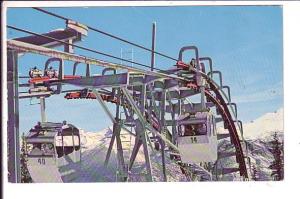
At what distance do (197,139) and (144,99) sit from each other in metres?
0.45

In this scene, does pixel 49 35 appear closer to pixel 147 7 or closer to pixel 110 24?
pixel 110 24

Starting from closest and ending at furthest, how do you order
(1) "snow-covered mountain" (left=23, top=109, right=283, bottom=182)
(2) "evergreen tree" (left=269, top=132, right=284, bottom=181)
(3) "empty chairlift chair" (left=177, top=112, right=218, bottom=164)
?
(2) "evergreen tree" (left=269, top=132, right=284, bottom=181) < (1) "snow-covered mountain" (left=23, top=109, right=283, bottom=182) < (3) "empty chairlift chair" (left=177, top=112, right=218, bottom=164)

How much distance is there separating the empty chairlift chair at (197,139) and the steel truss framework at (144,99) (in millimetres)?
44

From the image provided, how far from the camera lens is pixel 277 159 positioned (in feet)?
13.0

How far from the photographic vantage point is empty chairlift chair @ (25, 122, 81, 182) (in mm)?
4117

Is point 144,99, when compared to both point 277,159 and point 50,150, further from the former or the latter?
point 277,159

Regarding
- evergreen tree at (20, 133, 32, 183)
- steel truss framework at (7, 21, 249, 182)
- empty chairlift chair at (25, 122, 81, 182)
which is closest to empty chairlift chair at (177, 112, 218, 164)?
steel truss framework at (7, 21, 249, 182)

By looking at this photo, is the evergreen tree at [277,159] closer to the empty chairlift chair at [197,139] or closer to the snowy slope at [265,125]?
the snowy slope at [265,125]

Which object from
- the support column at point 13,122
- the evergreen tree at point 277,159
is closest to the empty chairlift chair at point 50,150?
the support column at point 13,122

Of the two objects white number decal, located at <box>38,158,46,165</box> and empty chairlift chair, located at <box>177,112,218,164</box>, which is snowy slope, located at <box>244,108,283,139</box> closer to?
empty chairlift chair, located at <box>177,112,218,164</box>

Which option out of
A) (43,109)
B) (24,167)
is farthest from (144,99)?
(24,167)

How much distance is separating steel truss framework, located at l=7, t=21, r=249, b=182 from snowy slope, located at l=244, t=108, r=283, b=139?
82 mm

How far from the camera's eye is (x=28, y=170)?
162 inches
